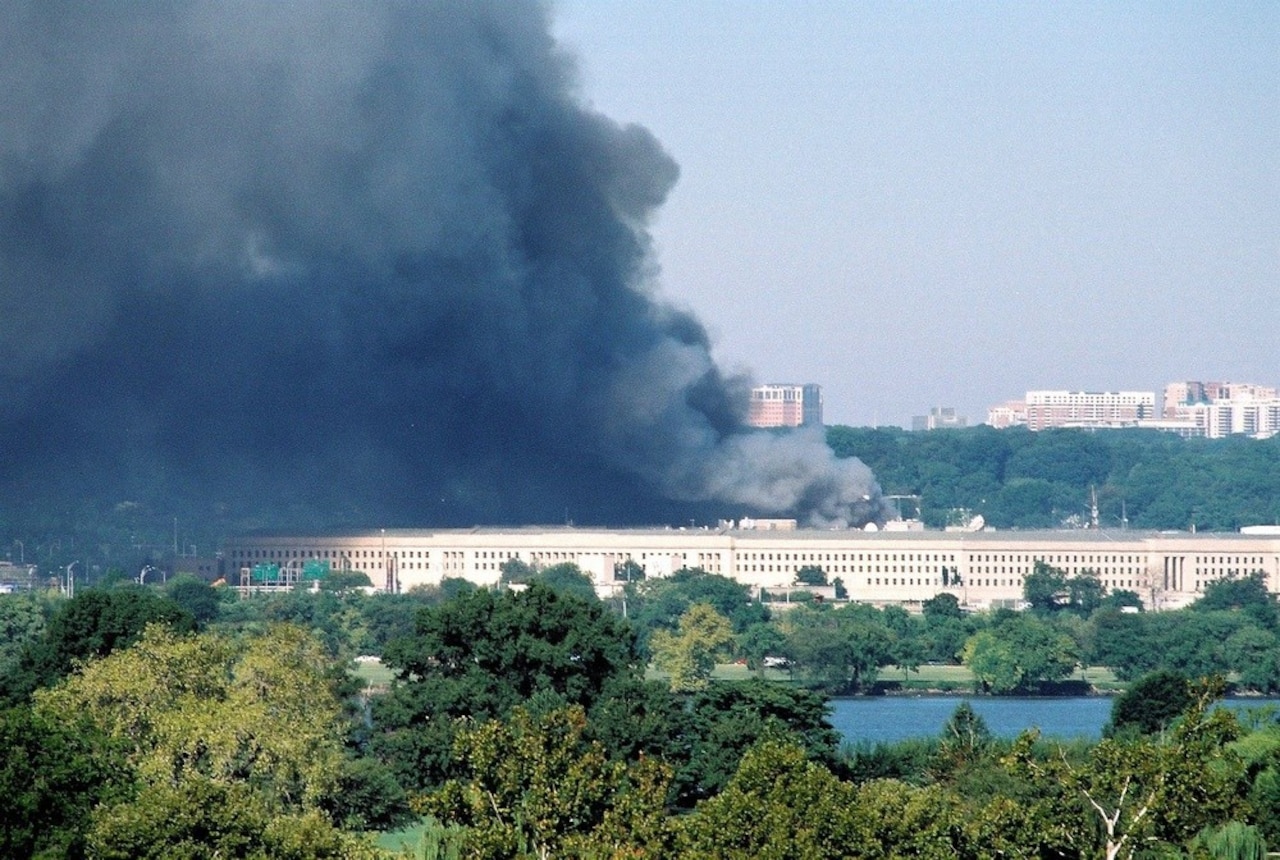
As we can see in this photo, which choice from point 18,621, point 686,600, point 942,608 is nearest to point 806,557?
point 942,608

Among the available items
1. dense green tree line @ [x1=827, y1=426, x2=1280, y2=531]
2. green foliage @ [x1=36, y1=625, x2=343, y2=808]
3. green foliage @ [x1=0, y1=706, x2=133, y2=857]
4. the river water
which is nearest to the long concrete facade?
dense green tree line @ [x1=827, y1=426, x2=1280, y2=531]

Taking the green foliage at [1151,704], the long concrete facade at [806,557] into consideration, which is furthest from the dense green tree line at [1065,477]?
the green foliage at [1151,704]

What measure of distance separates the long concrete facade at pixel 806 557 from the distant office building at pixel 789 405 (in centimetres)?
4164

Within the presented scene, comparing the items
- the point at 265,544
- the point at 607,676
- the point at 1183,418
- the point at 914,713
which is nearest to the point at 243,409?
the point at 265,544

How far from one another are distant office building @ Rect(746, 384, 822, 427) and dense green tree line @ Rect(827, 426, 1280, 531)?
5098 millimetres

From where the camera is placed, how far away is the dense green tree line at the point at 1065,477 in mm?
106375

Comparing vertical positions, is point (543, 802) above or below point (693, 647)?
below

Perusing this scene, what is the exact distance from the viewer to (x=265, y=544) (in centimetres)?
7788

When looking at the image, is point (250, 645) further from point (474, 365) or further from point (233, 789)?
point (474, 365)

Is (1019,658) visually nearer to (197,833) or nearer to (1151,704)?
(1151,704)

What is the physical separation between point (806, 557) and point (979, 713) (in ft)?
99.5

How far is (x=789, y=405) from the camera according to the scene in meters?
132

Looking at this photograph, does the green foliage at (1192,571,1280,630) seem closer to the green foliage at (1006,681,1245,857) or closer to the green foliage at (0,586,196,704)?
the green foliage at (0,586,196,704)

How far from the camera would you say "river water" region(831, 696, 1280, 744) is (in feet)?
145
